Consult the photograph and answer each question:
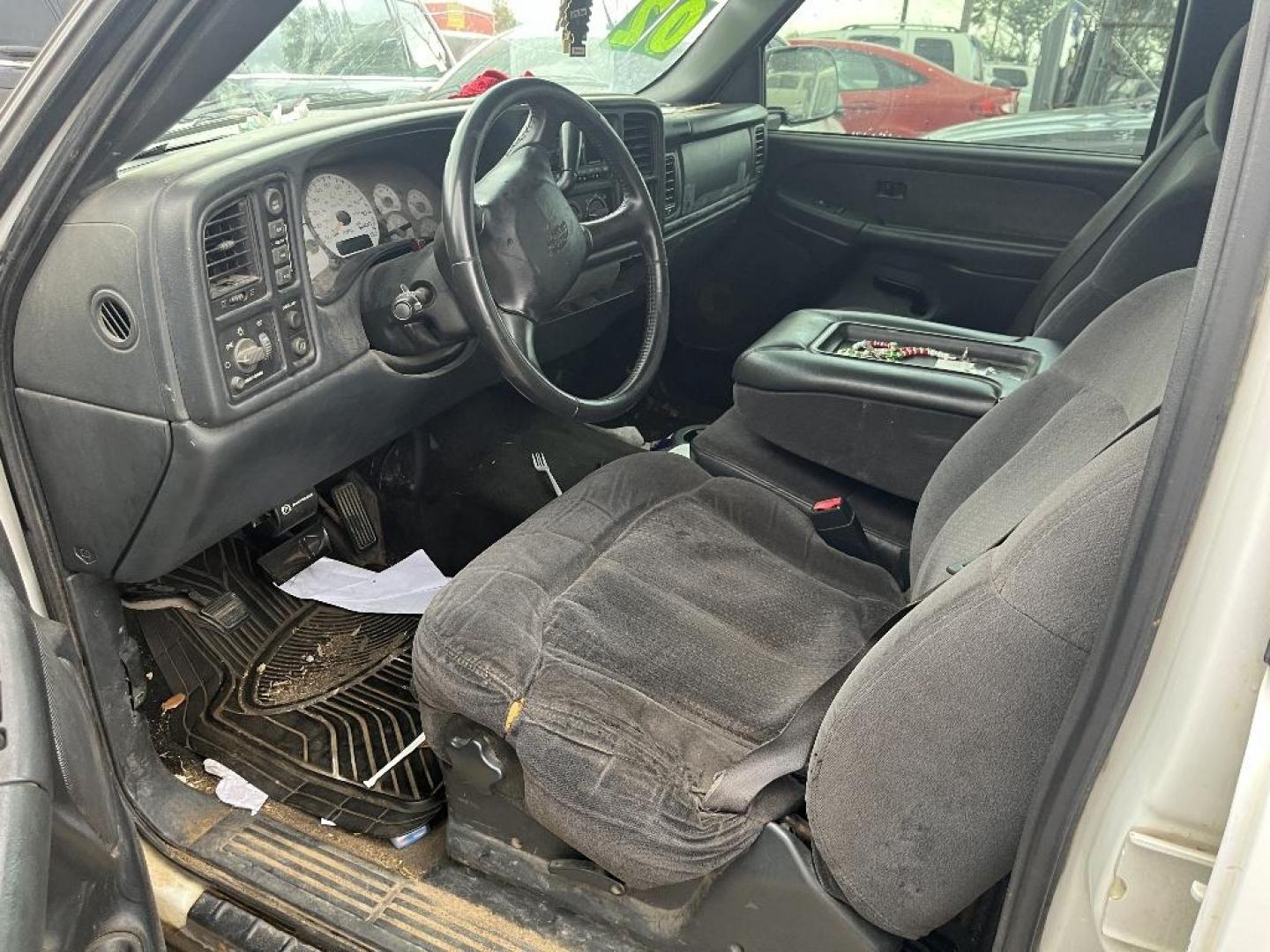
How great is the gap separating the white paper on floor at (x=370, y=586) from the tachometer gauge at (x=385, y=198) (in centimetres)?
67

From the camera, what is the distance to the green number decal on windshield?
2.36 meters

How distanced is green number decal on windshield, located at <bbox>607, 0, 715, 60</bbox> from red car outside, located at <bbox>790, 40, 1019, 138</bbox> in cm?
27

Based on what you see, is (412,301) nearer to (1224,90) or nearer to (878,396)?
(878,396)

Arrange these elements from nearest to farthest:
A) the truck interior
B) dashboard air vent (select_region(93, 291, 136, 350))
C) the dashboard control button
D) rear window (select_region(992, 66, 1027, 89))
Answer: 1. the truck interior
2. dashboard air vent (select_region(93, 291, 136, 350))
3. the dashboard control button
4. rear window (select_region(992, 66, 1027, 89))

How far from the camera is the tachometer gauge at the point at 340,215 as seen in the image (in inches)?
51.8

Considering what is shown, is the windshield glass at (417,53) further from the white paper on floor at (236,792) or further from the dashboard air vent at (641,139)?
the white paper on floor at (236,792)

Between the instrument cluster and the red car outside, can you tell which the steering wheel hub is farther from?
the red car outside

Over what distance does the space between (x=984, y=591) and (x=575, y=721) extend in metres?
0.44

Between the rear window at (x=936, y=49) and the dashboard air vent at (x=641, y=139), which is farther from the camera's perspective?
the rear window at (x=936, y=49)

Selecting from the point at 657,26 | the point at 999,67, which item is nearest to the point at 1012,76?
the point at 999,67

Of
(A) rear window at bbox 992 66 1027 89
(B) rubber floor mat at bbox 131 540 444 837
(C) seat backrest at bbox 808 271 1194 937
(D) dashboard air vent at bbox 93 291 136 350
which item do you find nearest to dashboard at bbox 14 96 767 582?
(D) dashboard air vent at bbox 93 291 136 350

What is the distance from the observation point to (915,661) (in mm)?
801

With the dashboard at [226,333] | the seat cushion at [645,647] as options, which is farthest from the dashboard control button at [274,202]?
the seat cushion at [645,647]

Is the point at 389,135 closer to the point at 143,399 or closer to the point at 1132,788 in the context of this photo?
the point at 143,399
